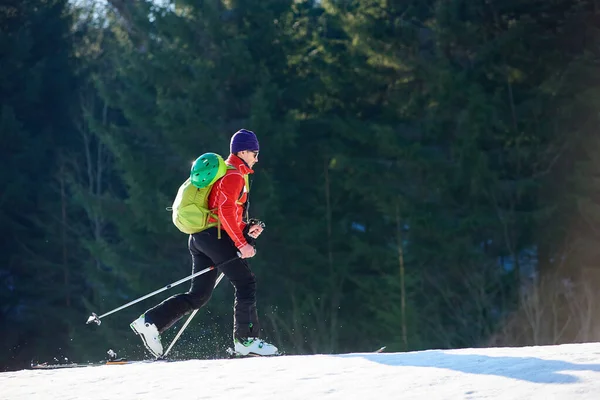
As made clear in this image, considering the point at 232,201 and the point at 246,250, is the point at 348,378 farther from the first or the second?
the point at 232,201

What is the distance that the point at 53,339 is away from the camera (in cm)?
2838

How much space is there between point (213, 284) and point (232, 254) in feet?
1.28

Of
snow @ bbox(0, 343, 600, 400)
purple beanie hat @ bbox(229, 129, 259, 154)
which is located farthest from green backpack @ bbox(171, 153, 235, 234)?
snow @ bbox(0, 343, 600, 400)

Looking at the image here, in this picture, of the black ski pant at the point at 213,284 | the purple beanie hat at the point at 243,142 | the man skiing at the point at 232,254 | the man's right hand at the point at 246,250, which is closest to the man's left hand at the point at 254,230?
the man skiing at the point at 232,254

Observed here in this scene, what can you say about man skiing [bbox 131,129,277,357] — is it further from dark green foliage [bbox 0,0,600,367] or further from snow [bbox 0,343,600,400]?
dark green foliage [bbox 0,0,600,367]

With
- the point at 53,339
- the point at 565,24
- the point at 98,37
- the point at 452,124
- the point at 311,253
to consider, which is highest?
the point at 98,37

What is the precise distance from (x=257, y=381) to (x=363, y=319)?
17.5 meters

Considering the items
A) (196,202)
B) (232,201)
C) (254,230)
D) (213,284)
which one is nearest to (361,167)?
(213,284)

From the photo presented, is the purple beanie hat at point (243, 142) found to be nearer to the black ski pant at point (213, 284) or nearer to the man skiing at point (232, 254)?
the man skiing at point (232, 254)

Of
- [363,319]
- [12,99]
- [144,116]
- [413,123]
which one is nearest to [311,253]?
[363,319]

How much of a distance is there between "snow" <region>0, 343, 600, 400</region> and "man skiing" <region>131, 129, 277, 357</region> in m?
0.68

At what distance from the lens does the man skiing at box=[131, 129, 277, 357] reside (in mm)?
7391

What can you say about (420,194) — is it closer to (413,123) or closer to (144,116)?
(413,123)

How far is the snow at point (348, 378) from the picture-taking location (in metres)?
5.32
